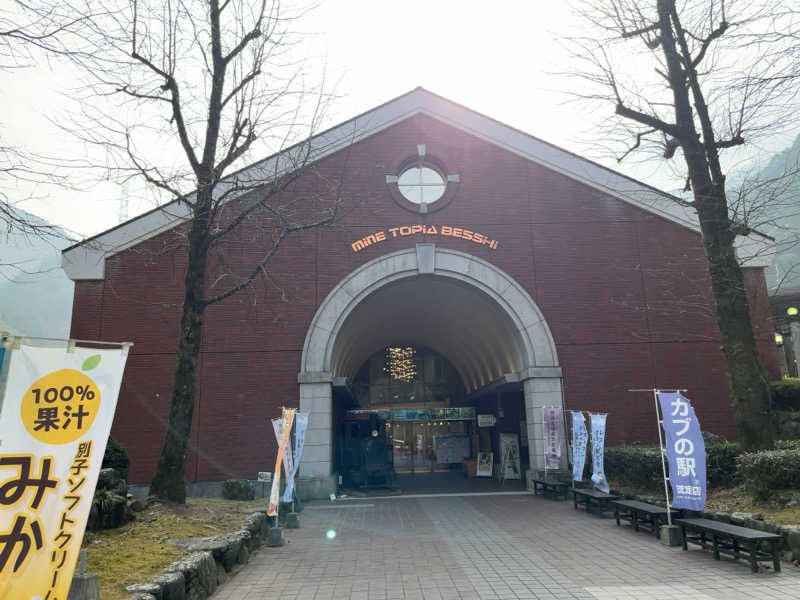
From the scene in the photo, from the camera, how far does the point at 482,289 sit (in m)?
16.1

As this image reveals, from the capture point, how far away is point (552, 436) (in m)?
14.6

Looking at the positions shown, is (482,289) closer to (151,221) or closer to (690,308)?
(690,308)

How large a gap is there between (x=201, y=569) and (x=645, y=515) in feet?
24.7

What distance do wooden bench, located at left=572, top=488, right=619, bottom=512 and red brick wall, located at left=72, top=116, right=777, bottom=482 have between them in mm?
3271

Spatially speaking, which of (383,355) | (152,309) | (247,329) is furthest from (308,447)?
(383,355)

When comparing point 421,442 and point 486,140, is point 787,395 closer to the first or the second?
point 486,140

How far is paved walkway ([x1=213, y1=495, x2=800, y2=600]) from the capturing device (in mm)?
6258

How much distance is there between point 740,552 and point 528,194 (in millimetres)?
11566

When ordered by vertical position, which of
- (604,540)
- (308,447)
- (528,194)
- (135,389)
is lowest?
(604,540)

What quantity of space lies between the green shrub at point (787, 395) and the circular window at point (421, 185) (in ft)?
36.3

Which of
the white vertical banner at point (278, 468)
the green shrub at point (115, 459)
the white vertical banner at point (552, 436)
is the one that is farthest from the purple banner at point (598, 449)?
the green shrub at point (115, 459)

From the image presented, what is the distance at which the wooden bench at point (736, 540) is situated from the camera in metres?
6.65

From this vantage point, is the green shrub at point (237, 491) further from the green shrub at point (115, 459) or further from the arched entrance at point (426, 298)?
the green shrub at point (115, 459)

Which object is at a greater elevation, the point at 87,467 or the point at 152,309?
the point at 152,309
